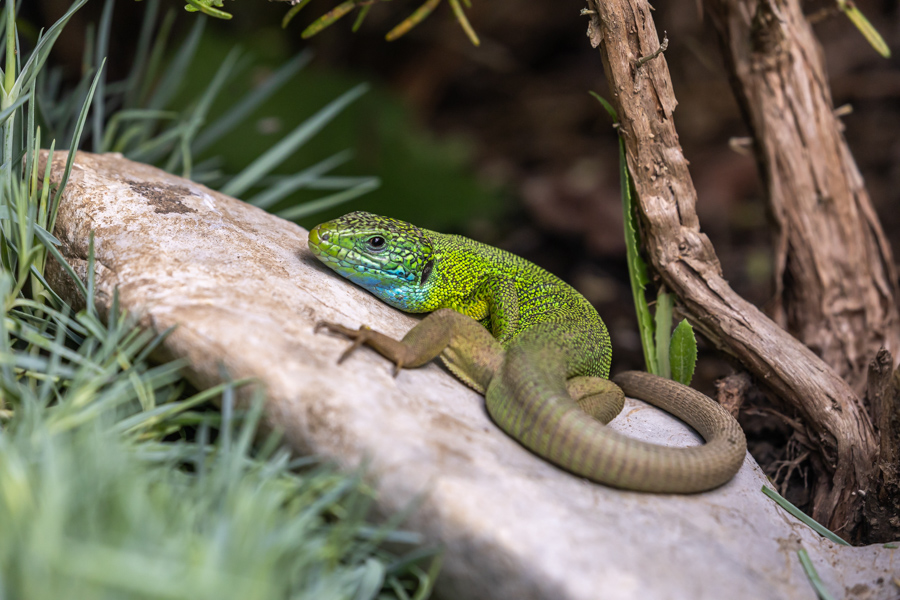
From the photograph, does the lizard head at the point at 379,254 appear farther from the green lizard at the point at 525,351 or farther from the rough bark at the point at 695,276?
the rough bark at the point at 695,276

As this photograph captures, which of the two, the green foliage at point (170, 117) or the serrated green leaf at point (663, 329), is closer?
the serrated green leaf at point (663, 329)

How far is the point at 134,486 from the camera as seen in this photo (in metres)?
1.63

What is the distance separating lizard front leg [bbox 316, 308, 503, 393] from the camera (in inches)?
105

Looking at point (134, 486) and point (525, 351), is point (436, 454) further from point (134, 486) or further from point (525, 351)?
point (134, 486)

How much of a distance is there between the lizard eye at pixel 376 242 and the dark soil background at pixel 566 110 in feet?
9.27

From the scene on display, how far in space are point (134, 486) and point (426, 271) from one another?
2.06m

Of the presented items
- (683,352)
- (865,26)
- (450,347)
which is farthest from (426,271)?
(865,26)

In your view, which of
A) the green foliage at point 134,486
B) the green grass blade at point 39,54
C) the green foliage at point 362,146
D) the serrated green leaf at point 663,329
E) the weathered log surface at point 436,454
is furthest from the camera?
the green foliage at point 362,146

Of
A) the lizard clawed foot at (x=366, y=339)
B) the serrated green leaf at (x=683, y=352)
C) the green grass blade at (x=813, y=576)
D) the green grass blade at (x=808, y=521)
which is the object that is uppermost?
the lizard clawed foot at (x=366, y=339)

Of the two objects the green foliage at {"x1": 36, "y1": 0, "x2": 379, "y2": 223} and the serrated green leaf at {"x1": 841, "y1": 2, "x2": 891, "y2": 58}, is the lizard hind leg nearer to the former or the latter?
the green foliage at {"x1": 36, "y1": 0, "x2": 379, "y2": 223}

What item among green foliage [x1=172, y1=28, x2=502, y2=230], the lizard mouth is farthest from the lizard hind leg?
green foliage [x1=172, y1=28, x2=502, y2=230]

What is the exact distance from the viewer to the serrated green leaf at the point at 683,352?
135 inches

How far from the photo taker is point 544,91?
8.91m

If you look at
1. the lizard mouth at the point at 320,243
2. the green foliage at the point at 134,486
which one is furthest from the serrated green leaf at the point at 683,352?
the green foliage at the point at 134,486
